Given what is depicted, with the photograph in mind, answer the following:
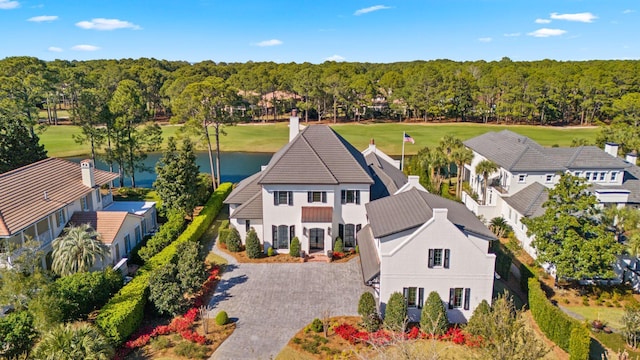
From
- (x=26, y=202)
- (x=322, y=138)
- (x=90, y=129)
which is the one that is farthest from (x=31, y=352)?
(x=90, y=129)

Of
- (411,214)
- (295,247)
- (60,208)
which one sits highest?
(411,214)

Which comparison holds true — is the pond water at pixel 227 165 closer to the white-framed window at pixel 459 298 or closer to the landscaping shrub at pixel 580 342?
the white-framed window at pixel 459 298

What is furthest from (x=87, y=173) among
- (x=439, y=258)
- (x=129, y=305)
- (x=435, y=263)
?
(x=439, y=258)

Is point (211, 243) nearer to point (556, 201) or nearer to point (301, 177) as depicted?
point (301, 177)

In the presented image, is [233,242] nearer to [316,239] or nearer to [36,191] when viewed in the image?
[316,239]

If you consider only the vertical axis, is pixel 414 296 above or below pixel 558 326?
above

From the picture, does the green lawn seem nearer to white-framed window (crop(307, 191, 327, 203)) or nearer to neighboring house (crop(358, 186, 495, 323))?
white-framed window (crop(307, 191, 327, 203))

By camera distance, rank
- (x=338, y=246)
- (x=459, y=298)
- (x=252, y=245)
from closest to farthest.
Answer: (x=459, y=298) < (x=252, y=245) < (x=338, y=246)

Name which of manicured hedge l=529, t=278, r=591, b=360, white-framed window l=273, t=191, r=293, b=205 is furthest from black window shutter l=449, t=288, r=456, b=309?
white-framed window l=273, t=191, r=293, b=205
